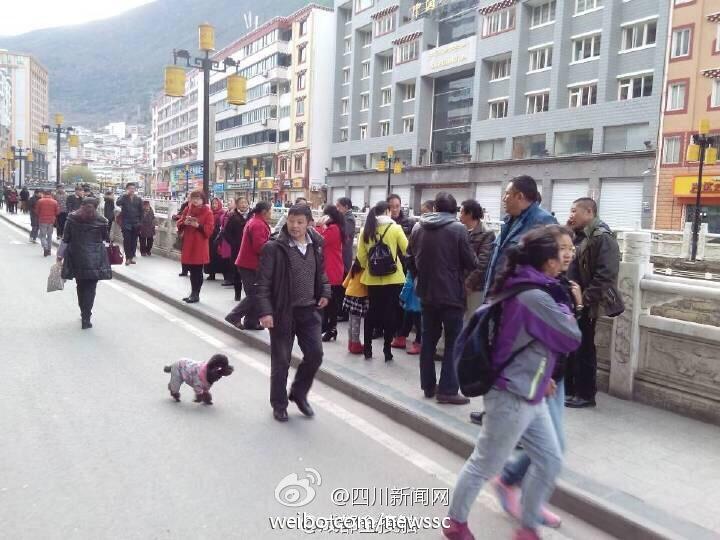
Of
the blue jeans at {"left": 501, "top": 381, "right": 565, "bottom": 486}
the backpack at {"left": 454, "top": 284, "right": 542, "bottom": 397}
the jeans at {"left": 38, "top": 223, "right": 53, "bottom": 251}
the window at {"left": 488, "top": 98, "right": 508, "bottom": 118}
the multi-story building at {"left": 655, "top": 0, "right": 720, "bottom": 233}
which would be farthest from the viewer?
the window at {"left": 488, "top": 98, "right": 508, "bottom": 118}

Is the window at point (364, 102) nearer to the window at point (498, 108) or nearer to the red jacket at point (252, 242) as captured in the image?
the window at point (498, 108)

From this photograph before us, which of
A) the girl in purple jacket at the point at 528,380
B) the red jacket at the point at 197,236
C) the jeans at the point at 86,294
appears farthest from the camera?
the red jacket at the point at 197,236

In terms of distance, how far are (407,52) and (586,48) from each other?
16402 millimetres

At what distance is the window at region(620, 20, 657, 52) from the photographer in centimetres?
3375

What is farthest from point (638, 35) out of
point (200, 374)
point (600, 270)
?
point (200, 374)

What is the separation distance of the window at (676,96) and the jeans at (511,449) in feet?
109

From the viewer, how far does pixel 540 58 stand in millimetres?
39656

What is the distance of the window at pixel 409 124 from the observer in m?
50.0

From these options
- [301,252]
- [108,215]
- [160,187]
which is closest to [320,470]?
[301,252]

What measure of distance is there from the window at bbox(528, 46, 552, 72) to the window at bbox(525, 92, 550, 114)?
158 centimetres

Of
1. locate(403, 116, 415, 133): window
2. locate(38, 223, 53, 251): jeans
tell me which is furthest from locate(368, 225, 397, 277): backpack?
locate(403, 116, 415, 133): window

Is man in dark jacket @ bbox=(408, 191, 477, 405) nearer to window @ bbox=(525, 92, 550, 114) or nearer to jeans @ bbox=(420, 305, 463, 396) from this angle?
jeans @ bbox=(420, 305, 463, 396)

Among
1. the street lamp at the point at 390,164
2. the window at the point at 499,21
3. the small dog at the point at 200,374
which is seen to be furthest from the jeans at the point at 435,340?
the window at the point at 499,21

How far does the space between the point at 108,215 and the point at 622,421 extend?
56.1ft
